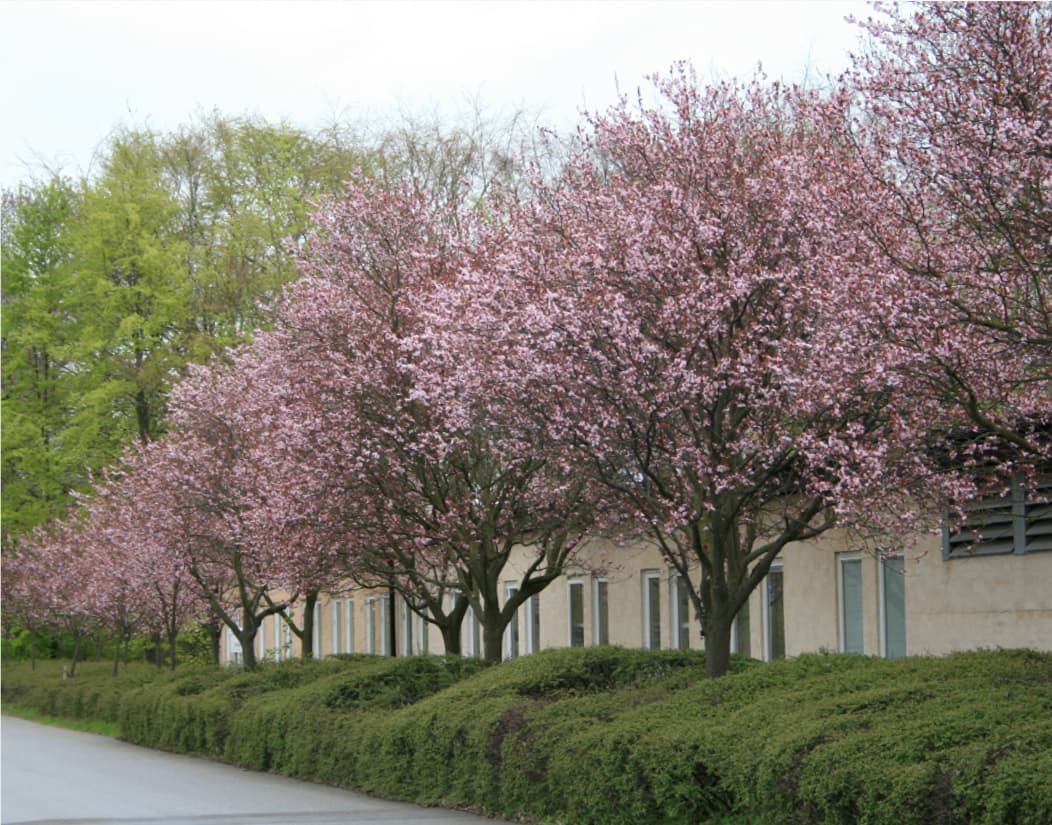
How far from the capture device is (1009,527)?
723 inches

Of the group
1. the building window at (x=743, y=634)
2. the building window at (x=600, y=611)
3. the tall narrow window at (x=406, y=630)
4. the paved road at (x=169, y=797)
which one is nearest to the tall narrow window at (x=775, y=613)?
A: the building window at (x=743, y=634)

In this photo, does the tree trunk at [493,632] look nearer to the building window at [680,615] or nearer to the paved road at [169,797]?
the paved road at [169,797]

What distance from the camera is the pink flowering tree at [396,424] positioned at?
21734 mm

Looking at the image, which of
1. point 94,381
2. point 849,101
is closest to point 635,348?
point 849,101

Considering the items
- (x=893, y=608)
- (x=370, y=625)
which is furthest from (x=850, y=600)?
(x=370, y=625)

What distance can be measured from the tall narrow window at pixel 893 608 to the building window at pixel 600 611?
9595mm

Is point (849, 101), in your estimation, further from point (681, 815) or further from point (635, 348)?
point (681, 815)

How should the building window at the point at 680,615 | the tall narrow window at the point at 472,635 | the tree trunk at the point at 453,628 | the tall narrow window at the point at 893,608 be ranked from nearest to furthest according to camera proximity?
the tall narrow window at the point at 893,608 → the tree trunk at the point at 453,628 → the building window at the point at 680,615 → the tall narrow window at the point at 472,635

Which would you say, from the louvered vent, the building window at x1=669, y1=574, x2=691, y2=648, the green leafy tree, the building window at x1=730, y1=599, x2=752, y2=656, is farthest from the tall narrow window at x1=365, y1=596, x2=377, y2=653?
the louvered vent

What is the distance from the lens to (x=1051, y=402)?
1347 centimetres

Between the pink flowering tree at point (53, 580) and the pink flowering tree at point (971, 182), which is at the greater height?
the pink flowering tree at point (971, 182)

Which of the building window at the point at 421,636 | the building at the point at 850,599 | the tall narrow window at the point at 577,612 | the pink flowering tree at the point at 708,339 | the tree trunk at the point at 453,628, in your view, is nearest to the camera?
the pink flowering tree at the point at 708,339

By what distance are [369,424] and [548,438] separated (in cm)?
656

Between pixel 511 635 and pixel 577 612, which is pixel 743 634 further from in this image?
pixel 511 635
